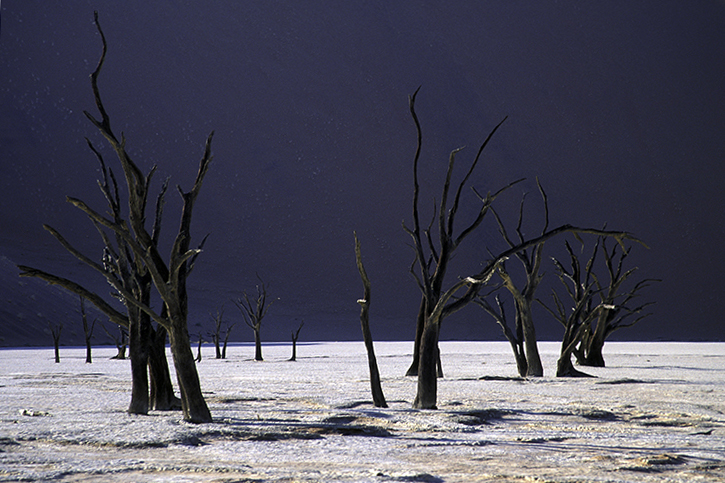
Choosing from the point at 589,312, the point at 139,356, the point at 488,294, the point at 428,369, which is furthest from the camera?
the point at 589,312

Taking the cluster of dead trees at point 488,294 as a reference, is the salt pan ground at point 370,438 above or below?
below

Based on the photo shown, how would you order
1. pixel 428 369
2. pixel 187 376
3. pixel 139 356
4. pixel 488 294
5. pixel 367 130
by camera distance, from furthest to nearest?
pixel 367 130 → pixel 488 294 → pixel 428 369 → pixel 139 356 → pixel 187 376

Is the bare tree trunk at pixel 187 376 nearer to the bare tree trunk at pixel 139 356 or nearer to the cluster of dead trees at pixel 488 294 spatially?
the bare tree trunk at pixel 139 356

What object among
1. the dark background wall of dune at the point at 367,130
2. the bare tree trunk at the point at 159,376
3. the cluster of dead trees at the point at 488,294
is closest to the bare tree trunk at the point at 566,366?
the cluster of dead trees at the point at 488,294

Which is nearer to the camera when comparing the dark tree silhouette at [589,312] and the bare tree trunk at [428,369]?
the bare tree trunk at [428,369]

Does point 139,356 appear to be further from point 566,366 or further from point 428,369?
point 566,366

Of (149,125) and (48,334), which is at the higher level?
(149,125)

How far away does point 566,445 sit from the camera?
224 inches

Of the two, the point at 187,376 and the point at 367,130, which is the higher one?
the point at 367,130

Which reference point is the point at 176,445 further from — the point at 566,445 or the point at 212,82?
the point at 212,82

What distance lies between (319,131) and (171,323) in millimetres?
69174

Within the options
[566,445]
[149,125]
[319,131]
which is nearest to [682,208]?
[319,131]

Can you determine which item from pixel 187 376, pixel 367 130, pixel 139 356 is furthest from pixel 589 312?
pixel 367 130

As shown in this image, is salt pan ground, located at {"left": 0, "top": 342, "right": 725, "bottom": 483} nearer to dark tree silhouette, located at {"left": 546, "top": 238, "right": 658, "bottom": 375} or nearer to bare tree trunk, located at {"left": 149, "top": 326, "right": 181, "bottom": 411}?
bare tree trunk, located at {"left": 149, "top": 326, "right": 181, "bottom": 411}
